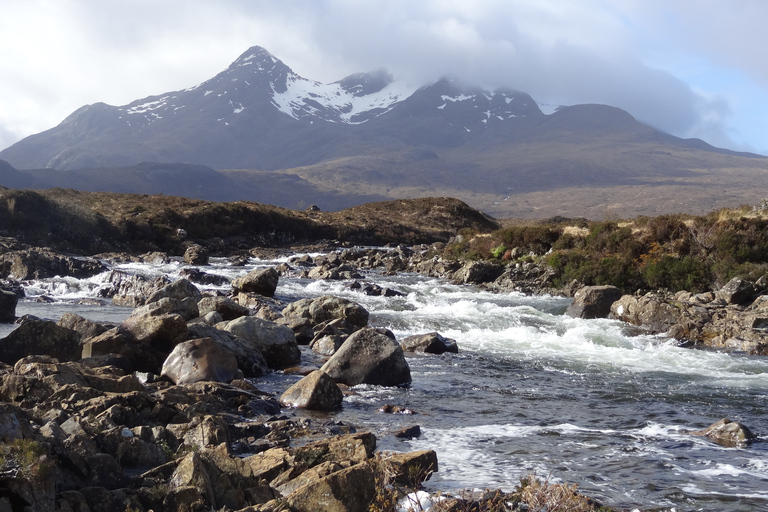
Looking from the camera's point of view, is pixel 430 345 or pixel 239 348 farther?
pixel 430 345

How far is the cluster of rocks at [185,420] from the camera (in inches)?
198

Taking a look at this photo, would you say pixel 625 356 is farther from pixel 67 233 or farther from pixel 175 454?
pixel 67 233

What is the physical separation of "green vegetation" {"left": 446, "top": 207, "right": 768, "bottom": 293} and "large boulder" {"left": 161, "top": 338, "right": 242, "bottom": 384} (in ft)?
55.3

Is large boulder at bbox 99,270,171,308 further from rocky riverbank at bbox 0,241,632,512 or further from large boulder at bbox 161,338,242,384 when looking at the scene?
large boulder at bbox 161,338,242,384

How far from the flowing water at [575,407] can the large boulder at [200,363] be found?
0.87m

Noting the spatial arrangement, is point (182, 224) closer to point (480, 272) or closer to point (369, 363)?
point (480, 272)

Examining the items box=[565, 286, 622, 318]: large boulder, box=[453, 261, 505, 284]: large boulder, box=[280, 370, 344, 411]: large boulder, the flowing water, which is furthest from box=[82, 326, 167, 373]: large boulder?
box=[453, 261, 505, 284]: large boulder

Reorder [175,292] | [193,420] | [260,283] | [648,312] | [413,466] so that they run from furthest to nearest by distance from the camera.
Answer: [260,283] → [648,312] → [175,292] → [193,420] → [413,466]

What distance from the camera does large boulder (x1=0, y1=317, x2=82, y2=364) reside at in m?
10.7

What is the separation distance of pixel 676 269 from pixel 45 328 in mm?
20019

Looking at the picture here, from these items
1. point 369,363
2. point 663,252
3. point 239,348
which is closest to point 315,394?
point 369,363

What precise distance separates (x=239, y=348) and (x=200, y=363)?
5.52 feet

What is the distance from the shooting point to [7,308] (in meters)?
16.5

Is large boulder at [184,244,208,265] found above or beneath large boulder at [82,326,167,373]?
above
